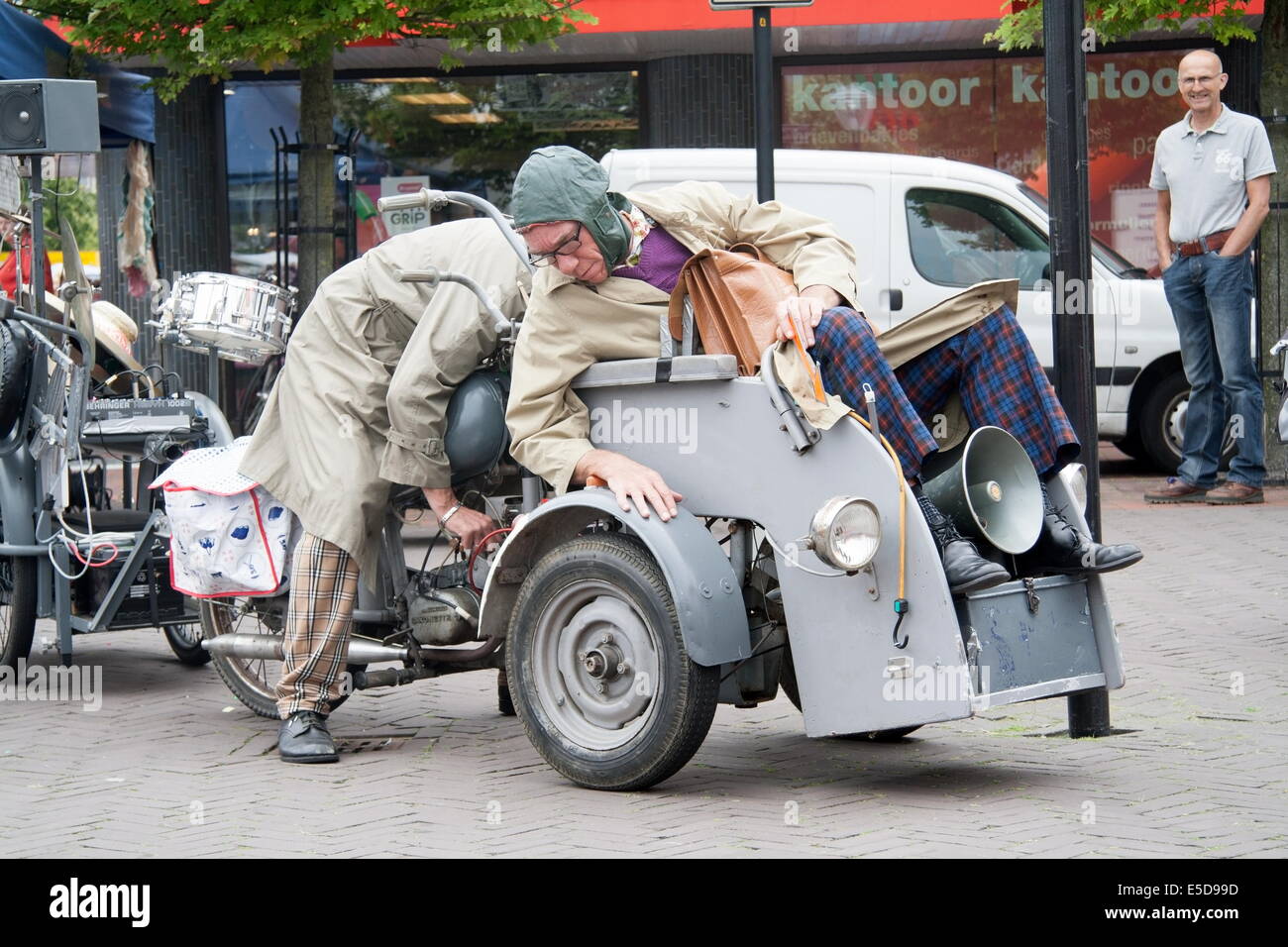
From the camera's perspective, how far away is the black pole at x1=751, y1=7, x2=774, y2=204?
289 inches

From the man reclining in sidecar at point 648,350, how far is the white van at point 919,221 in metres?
6.51

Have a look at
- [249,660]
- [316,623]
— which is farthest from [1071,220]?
[249,660]

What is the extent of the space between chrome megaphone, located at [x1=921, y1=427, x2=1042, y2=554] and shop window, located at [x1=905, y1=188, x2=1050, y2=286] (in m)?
7.17

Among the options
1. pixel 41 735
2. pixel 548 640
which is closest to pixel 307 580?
pixel 548 640

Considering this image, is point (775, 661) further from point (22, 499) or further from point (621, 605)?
point (22, 499)

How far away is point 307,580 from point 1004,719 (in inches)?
91.3

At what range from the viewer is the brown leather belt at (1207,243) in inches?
422

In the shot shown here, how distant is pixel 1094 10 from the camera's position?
1168 centimetres

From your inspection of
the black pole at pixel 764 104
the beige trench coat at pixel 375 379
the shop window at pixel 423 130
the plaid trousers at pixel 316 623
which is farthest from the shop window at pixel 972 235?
the plaid trousers at pixel 316 623

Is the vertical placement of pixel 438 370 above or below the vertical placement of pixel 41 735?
above

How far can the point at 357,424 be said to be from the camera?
5641mm

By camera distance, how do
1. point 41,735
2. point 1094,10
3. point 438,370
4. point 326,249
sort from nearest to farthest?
point 438,370, point 41,735, point 1094,10, point 326,249

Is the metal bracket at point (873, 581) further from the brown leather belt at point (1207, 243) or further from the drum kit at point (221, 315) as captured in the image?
the brown leather belt at point (1207, 243)

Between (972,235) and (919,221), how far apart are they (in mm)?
354
